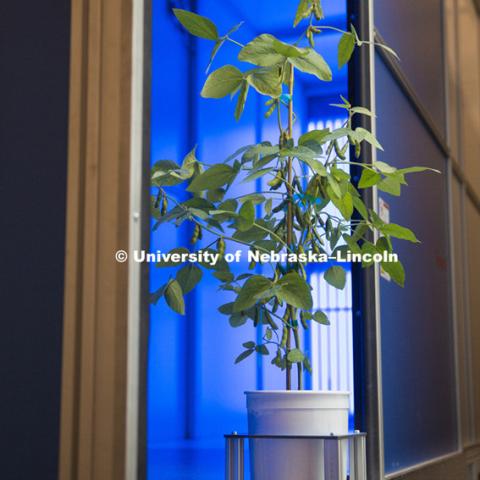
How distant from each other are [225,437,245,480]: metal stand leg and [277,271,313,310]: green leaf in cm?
28

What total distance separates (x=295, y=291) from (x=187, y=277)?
227 millimetres

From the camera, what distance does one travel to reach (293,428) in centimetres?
162

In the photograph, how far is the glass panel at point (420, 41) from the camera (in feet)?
9.57

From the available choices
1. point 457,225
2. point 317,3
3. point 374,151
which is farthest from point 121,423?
point 457,225

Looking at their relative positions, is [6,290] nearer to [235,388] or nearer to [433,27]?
[235,388]

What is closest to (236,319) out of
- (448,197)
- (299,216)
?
(299,216)

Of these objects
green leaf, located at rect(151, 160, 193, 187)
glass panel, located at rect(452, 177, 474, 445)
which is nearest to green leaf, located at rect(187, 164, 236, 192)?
green leaf, located at rect(151, 160, 193, 187)

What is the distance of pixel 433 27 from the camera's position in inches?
154

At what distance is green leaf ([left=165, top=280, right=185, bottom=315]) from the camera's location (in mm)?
1596

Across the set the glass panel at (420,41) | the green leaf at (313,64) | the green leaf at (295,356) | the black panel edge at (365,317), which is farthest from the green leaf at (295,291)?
the glass panel at (420,41)

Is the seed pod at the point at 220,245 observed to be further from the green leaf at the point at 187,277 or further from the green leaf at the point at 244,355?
the green leaf at the point at 244,355

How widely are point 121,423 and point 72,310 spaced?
0.19 metres

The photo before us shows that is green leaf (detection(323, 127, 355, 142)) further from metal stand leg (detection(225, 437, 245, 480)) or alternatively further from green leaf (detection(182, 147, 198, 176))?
metal stand leg (detection(225, 437, 245, 480))

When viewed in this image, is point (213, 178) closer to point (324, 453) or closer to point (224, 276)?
point (224, 276)
